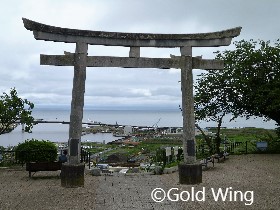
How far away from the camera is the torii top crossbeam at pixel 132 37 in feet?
40.3

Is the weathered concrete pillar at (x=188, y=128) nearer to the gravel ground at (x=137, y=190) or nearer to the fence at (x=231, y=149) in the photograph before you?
the gravel ground at (x=137, y=190)

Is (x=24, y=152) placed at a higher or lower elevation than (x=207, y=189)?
higher

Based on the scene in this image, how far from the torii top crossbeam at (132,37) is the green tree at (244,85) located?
833cm

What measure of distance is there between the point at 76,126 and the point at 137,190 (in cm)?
324

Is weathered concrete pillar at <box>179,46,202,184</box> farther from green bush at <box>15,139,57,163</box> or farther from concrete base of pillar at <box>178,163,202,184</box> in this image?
green bush at <box>15,139,57,163</box>

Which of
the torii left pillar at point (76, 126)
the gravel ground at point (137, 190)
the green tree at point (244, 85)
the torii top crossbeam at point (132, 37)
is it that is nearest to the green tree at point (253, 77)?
the green tree at point (244, 85)

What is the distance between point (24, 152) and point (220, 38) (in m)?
10.6

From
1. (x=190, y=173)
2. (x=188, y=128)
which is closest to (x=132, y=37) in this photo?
(x=188, y=128)

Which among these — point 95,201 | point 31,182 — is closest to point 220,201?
point 95,201

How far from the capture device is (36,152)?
15.9 metres

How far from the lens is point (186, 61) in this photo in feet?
42.6

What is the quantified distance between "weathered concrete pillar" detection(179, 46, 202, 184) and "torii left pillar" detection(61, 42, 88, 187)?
12.6 feet

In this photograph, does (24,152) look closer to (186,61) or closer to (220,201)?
(186,61)

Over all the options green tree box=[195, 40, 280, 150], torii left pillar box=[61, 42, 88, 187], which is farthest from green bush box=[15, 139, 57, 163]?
green tree box=[195, 40, 280, 150]
